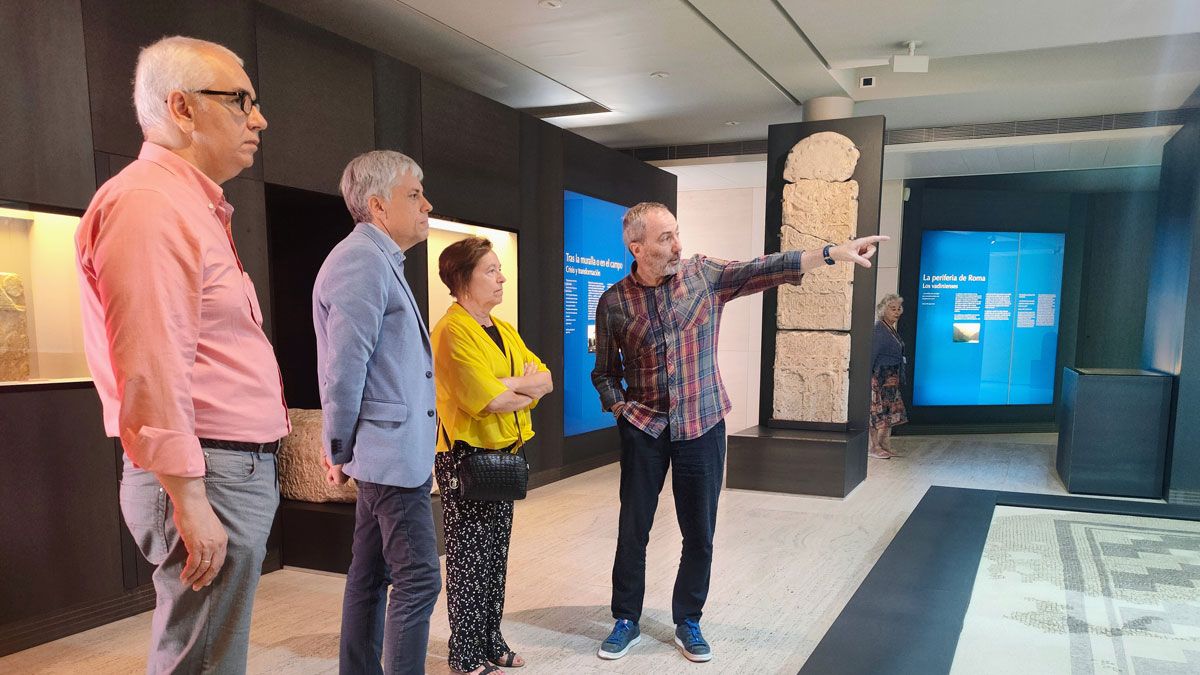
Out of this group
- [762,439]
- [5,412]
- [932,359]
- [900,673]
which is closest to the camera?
[900,673]

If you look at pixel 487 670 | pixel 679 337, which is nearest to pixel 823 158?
pixel 679 337

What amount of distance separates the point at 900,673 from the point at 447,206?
3.73 metres

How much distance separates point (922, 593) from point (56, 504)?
3253 mm

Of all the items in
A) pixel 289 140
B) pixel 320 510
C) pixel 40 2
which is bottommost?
pixel 320 510

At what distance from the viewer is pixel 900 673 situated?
1.88 meters

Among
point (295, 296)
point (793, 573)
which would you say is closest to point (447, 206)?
point (295, 296)

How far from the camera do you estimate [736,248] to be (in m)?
9.45

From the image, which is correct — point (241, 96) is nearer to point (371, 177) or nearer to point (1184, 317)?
point (371, 177)

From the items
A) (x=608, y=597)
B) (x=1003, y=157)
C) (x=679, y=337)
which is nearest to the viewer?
(x=679, y=337)

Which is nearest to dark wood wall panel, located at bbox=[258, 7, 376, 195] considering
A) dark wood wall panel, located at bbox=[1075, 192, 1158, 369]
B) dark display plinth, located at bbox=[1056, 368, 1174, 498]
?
dark display plinth, located at bbox=[1056, 368, 1174, 498]

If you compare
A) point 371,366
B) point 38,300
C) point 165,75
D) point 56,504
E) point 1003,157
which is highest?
point 1003,157

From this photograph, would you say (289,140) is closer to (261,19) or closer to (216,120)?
(261,19)

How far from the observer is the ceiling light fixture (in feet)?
15.8

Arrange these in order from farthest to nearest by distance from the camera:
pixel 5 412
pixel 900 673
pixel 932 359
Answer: pixel 932 359, pixel 5 412, pixel 900 673
